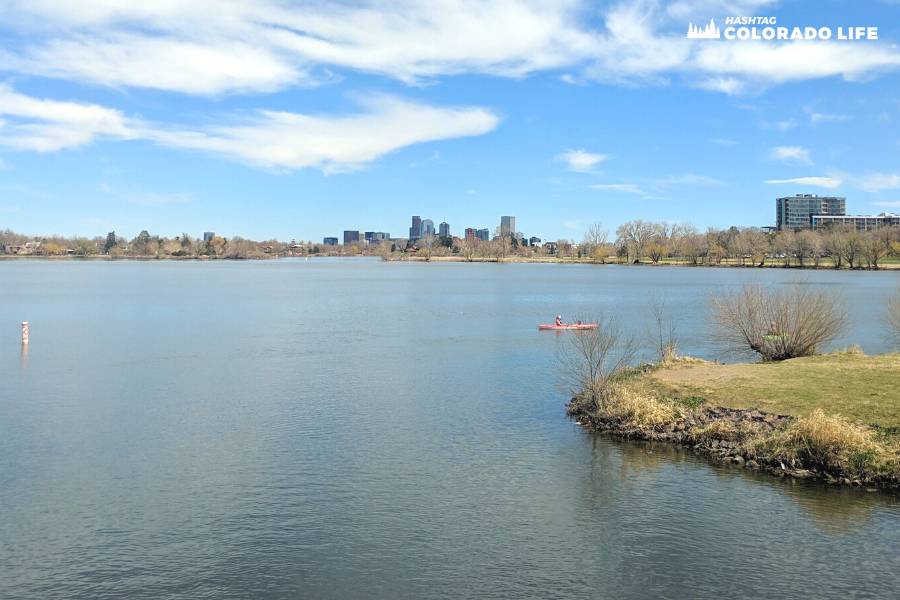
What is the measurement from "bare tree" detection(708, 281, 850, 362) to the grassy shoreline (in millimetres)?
1869

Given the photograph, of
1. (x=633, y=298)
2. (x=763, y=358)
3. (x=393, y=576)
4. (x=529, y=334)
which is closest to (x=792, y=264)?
(x=633, y=298)

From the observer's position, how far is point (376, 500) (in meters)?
18.5

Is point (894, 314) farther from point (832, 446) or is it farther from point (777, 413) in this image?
point (832, 446)

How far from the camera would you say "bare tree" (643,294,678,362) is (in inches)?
1261

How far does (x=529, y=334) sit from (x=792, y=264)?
15460 centimetres

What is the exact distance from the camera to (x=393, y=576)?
14.4 metres

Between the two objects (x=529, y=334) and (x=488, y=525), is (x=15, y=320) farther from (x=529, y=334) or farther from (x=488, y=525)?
(x=488, y=525)

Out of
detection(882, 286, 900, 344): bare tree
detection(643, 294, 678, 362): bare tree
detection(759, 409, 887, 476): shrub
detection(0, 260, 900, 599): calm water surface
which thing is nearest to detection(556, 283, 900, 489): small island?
detection(759, 409, 887, 476): shrub

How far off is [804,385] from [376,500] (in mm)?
15984

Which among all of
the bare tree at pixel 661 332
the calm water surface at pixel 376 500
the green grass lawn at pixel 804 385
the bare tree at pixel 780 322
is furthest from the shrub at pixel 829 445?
the bare tree at pixel 780 322

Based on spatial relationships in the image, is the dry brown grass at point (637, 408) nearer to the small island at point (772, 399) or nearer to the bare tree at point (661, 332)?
the small island at point (772, 399)

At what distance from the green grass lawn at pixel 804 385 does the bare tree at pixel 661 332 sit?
1924mm

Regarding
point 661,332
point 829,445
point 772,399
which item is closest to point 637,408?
point 772,399

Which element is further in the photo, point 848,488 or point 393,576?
point 848,488
